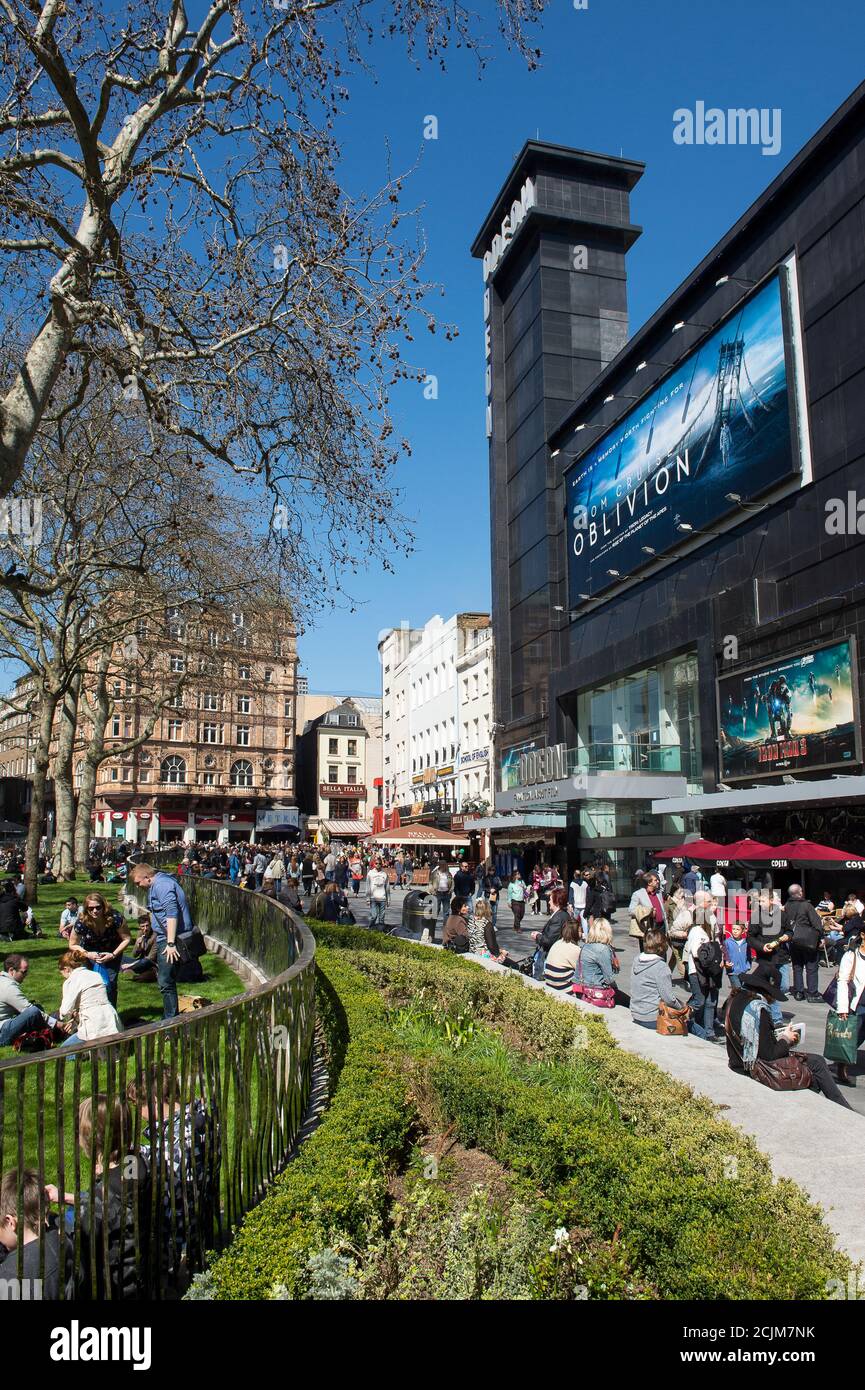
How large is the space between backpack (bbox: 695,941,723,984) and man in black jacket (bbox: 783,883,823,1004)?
11.4 ft

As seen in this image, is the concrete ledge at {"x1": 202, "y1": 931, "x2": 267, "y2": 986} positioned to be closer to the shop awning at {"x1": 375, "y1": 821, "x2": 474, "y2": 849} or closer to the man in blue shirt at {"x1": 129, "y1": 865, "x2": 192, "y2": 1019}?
the man in blue shirt at {"x1": 129, "y1": 865, "x2": 192, "y2": 1019}

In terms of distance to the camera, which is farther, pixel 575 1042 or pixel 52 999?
pixel 52 999

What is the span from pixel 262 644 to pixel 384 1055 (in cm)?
2243

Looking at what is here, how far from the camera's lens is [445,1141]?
6711 millimetres

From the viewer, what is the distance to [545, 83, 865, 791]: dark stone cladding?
22.6m

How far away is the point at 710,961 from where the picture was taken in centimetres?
1138

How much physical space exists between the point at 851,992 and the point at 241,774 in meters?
77.1

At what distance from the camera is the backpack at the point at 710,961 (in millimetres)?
11367

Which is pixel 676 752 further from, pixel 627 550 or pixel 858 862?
pixel 858 862

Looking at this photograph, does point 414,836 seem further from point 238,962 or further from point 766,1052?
point 766,1052

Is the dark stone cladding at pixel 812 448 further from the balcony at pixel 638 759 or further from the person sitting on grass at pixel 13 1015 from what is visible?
the person sitting on grass at pixel 13 1015

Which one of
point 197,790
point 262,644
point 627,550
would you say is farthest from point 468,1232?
point 197,790

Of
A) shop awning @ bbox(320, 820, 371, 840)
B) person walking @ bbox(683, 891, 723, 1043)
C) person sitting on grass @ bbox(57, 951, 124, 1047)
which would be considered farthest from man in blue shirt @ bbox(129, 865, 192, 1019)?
shop awning @ bbox(320, 820, 371, 840)

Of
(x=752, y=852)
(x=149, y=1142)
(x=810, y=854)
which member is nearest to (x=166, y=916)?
(x=149, y=1142)
